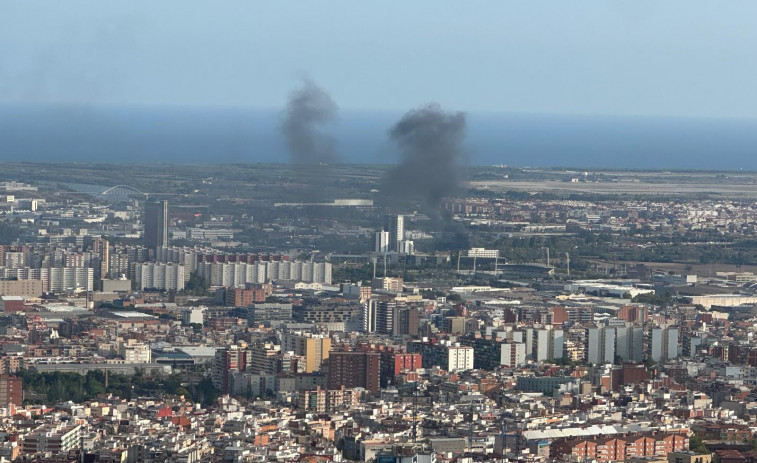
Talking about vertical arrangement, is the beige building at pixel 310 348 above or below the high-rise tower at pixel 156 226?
below

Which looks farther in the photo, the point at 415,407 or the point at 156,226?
the point at 156,226

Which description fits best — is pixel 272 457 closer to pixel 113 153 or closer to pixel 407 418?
pixel 407 418

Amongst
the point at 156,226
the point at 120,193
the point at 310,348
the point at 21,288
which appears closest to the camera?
the point at 310,348

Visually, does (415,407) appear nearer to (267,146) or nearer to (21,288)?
(21,288)

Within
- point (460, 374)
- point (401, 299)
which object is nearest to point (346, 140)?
point (401, 299)

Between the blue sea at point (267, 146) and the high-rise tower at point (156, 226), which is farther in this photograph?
the blue sea at point (267, 146)

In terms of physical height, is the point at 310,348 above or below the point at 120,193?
below

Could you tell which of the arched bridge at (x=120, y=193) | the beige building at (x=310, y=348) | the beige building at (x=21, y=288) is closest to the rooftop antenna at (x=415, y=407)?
the beige building at (x=310, y=348)

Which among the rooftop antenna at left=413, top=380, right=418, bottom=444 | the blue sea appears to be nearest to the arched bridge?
the blue sea

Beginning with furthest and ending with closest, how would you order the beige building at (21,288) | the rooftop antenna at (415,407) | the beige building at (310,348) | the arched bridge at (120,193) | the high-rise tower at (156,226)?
the arched bridge at (120,193) → the high-rise tower at (156,226) → the beige building at (21,288) → the beige building at (310,348) → the rooftop antenna at (415,407)

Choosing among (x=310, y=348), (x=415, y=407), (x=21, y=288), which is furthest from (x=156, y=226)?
(x=415, y=407)

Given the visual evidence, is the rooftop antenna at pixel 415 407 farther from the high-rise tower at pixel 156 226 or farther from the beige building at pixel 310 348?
the high-rise tower at pixel 156 226
